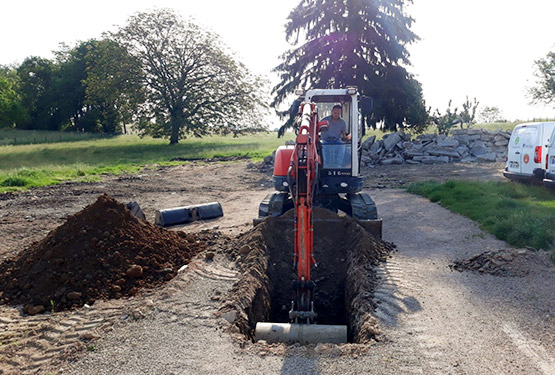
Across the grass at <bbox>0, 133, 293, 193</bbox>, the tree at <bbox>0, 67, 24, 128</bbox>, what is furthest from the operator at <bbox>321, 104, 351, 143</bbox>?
the tree at <bbox>0, 67, 24, 128</bbox>

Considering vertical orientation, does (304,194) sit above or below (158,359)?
above

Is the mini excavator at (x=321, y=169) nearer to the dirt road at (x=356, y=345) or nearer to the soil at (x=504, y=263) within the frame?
the dirt road at (x=356, y=345)

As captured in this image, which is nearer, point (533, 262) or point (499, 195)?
point (533, 262)

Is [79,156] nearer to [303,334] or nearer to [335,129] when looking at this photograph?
[335,129]

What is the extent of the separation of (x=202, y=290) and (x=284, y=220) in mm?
2755

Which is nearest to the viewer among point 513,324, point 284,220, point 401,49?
point 513,324

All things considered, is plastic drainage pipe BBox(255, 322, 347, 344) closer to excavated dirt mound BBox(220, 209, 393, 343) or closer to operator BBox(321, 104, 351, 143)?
excavated dirt mound BBox(220, 209, 393, 343)

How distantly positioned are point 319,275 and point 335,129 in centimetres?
283

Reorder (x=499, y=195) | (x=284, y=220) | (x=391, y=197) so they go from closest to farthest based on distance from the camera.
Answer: (x=284, y=220) → (x=499, y=195) → (x=391, y=197)

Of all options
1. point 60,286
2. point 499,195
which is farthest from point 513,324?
point 499,195

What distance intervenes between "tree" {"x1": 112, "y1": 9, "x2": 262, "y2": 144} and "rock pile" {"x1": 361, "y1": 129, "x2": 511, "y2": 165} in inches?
592

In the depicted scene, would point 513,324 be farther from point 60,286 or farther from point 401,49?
point 401,49

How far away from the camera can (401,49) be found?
28219 mm

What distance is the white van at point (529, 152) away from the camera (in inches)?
528
